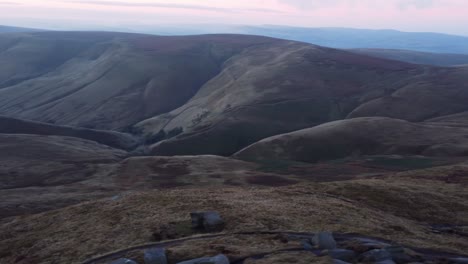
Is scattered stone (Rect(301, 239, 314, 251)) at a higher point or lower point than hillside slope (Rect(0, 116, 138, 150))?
higher

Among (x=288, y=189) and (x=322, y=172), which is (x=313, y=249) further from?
(x=322, y=172)

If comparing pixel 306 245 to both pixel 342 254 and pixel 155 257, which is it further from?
pixel 155 257

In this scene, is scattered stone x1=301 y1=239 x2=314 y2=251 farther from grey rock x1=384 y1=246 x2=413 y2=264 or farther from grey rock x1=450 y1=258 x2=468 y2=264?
grey rock x1=450 y1=258 x2=468 y2=264

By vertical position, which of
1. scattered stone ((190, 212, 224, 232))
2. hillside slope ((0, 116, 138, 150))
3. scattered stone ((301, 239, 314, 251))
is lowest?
hillside slope ((0, 116, 138, 150))

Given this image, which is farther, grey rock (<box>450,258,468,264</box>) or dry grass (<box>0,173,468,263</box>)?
dry grass (<box>0,173,468,263</box>)

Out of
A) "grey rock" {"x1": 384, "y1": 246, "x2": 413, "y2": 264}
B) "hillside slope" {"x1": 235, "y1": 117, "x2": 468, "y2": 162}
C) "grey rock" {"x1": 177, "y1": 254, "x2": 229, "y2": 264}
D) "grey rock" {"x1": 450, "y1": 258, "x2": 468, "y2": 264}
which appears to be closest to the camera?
"grey rock" {"x1": 177, "y1": 254, "x2": 229, "y2": 264}

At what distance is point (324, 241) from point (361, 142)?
346 feet

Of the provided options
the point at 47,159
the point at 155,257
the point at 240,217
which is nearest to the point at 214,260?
the point at 155,257

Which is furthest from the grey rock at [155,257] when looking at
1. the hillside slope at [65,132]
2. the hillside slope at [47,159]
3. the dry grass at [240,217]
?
the hillside slope at [65,132]

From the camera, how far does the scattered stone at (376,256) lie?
84.4 ft

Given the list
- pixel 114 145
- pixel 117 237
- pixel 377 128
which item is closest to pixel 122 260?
pixel 117 237

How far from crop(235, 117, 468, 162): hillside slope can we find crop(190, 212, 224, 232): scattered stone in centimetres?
8884

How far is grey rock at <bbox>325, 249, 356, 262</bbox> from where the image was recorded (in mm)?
26109

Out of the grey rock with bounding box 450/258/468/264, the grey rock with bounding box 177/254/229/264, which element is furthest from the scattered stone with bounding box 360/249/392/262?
the grey rock with bounding box 177/254/229/264
